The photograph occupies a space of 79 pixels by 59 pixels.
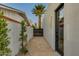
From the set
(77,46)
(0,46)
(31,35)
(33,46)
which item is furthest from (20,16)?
(77,46)

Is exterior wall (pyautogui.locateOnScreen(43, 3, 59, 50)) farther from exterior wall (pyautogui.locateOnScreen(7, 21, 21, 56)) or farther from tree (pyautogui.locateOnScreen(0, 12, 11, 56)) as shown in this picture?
tree (pyautogui.locateOnScreen(0, 12, 11, 56))

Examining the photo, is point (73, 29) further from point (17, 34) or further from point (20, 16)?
point (20, 16)

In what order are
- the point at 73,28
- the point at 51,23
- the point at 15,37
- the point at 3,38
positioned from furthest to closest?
the point at 51,23, the point at 15,37, the point at 73,28, the point at 3,38

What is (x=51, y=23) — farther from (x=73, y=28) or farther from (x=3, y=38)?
(x=3, y=38)

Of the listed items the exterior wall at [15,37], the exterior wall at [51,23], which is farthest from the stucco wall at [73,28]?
the exterior wall at [51,23]

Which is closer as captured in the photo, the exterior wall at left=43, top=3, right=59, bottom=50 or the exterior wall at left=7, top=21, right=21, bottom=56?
the exterior wall at left=7, top=21, right=21, bottom=56

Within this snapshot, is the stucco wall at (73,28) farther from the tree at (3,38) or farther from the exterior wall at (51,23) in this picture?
the exterior wall at (51,23)

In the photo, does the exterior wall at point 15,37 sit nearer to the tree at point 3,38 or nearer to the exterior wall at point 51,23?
the tree at point 3,38

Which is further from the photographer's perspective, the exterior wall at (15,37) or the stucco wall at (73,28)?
the exterior wall at (15,37)

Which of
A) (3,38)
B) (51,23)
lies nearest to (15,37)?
(3,38)

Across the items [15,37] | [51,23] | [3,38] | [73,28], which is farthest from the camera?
[51,23]

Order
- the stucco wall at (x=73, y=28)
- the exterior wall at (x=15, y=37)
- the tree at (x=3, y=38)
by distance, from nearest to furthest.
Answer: the stucco wall at (x=73, y=28)
the tree at (x=3, y=38)
the exterior wall at (x=15, y=37)

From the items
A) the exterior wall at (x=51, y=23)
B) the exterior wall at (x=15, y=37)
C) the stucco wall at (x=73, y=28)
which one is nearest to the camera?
the stucco wall at (x=73, y=28)

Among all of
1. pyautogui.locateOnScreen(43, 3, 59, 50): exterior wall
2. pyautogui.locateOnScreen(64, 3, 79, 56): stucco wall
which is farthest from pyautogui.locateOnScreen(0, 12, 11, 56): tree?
pyautogui.locateOnScreen(43, 3, 59, 50): exterior wall
